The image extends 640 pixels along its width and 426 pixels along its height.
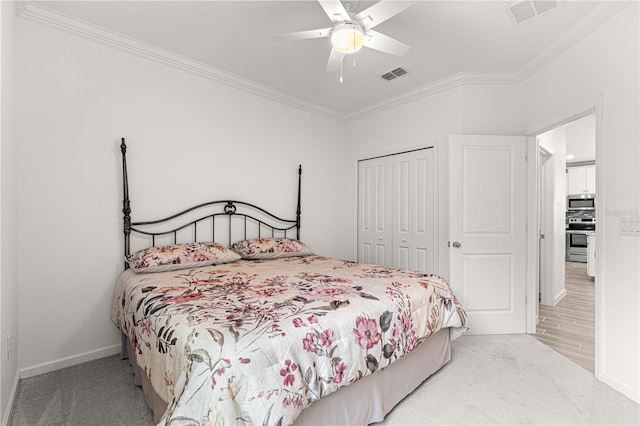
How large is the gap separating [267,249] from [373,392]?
1.83 metres

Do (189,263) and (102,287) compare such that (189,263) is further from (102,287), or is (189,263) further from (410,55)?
(410,55)

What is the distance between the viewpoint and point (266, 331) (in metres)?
1.29

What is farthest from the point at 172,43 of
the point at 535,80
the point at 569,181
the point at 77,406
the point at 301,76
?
the point at 569,181

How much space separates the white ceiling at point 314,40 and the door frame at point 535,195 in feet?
2.03

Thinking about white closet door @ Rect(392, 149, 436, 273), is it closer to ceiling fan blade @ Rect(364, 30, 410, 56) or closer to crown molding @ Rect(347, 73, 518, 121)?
crown molding @ Rect(347, 73, 518, 121)

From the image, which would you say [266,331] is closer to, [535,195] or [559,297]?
[535,195]

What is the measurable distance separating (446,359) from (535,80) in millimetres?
2854

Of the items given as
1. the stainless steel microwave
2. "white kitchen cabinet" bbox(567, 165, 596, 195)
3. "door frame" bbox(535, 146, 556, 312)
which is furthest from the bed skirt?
"white kitchen cabinet" bbox(567, 165, 596, 195)

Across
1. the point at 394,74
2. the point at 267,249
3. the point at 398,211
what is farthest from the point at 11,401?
the point at 394,74

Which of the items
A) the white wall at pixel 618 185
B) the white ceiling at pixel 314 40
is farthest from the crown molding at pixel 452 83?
the white wall at pixel 618 185

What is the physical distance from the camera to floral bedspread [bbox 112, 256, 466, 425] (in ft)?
3.70

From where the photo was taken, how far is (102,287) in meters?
2.55

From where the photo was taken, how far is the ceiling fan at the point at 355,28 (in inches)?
71.3

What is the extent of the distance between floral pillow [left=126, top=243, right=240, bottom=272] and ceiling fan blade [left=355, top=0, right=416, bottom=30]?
219cm
